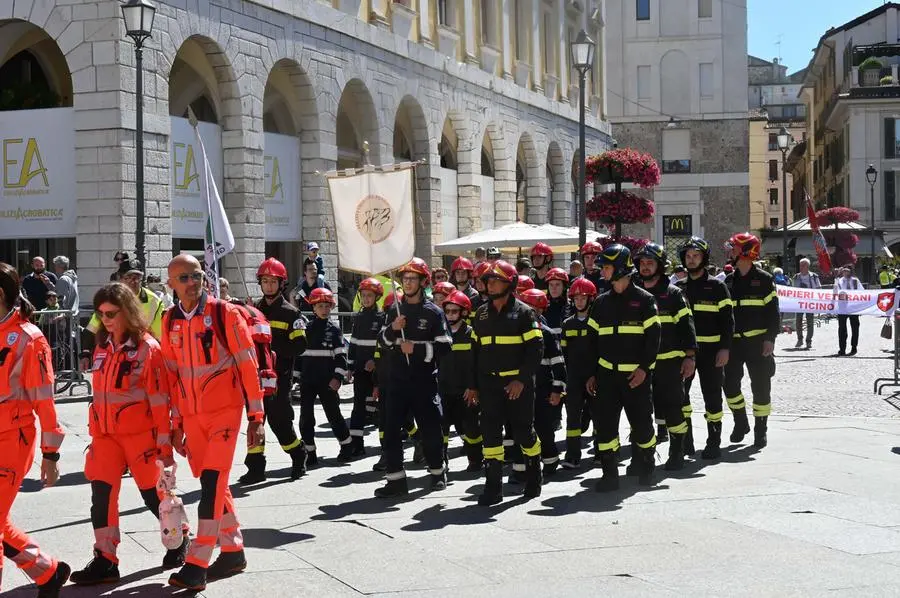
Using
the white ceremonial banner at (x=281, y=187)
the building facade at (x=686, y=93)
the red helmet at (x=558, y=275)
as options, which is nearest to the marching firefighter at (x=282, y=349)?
the red helmet at (x=558, y=275)

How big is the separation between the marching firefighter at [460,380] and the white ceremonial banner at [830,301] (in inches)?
537

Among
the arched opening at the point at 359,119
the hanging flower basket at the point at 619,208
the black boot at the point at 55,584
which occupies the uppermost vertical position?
the arched opening at the point at 359,119

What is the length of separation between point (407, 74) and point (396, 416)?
22123 millimetres

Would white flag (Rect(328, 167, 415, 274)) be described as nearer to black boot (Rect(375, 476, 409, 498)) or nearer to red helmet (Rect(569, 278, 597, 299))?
red helmet (Rect(569, 278, 597, 299))

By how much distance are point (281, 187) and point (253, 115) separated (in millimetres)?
2302

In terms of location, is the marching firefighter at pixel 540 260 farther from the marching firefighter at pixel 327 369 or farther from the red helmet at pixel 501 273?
the red helmet at pixel 501 273

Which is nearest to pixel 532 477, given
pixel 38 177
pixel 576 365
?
pixel 576 365

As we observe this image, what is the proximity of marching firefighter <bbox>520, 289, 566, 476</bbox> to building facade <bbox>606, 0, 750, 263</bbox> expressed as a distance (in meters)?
51.5

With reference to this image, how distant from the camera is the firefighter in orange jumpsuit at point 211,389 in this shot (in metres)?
6.97

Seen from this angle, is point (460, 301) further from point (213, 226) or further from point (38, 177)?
point (38, 177)

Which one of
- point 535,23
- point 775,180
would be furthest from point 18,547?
point 775,180

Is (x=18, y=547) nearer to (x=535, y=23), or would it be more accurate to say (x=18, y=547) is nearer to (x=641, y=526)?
(x=641, y=526)

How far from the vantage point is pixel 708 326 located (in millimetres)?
12000

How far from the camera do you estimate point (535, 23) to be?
1649 inches
